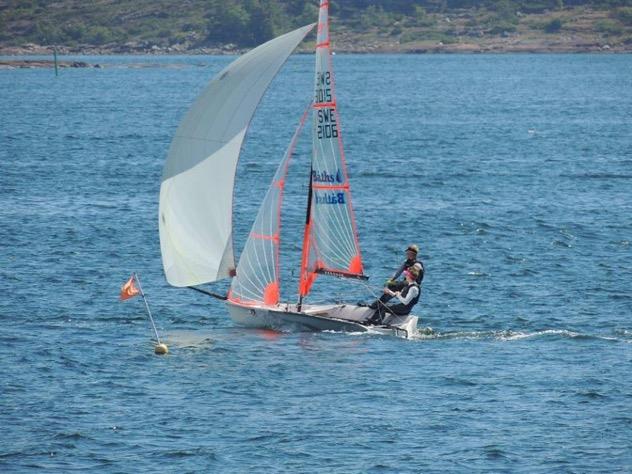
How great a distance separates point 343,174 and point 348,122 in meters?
87.9

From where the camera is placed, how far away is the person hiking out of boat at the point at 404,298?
3859 centimetres

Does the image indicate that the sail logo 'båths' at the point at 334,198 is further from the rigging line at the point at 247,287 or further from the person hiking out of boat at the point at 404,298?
the rigging line at the point at 247,287

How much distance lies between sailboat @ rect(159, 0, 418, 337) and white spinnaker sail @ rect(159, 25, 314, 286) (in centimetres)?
3

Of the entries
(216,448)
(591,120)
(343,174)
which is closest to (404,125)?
(591,120)

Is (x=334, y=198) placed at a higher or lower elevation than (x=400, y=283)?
higher

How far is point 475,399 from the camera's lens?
33312 mm

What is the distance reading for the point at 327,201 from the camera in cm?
3969

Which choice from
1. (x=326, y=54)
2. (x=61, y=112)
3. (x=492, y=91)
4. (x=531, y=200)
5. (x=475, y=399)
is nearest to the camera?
(x=475, y=399)

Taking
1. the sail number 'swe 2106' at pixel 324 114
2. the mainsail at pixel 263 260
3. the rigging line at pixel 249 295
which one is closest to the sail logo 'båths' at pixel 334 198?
the mainsail at pixel 263 260

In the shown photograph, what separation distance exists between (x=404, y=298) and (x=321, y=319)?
2.33 m

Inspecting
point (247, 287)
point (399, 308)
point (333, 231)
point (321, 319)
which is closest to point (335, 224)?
point (333, 231)

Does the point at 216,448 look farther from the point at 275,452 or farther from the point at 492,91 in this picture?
the point at 492,91

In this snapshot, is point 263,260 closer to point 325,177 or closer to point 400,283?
point 325,177

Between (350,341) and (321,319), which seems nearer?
(350,341)
